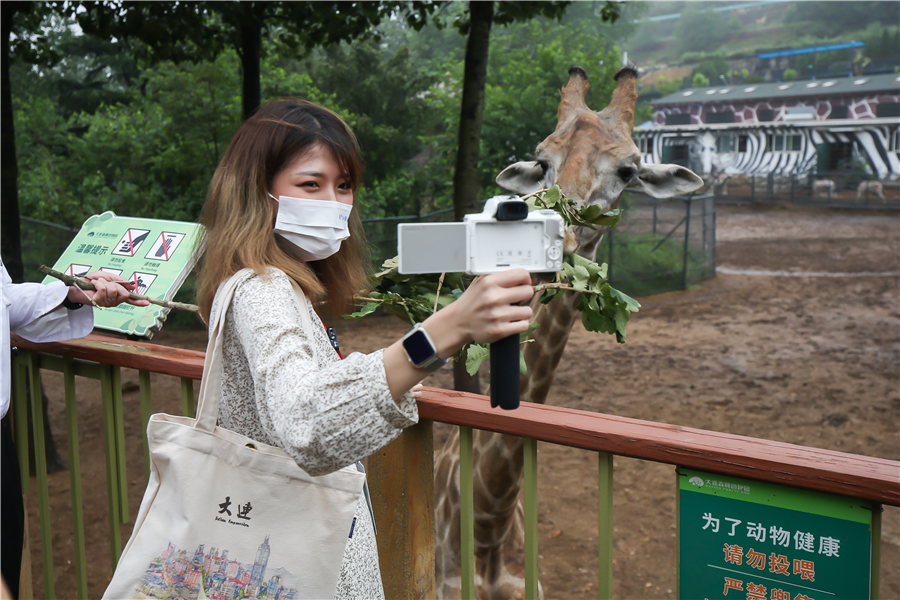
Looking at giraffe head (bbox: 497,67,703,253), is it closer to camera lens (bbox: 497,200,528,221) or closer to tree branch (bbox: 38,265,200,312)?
tree branch (bbox: 38,265,200,312)

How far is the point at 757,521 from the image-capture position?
1.74 meters

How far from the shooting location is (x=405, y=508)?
223 centimetres

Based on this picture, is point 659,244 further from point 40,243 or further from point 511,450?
point 511,450

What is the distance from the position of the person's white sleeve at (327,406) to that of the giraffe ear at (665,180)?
324cm

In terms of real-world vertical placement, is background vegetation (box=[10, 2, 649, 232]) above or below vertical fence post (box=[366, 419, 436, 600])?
above

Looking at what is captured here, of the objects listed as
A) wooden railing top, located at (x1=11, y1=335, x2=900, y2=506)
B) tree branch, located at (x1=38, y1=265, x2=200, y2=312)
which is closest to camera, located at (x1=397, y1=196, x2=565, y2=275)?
wooden railing top, located at (x1=11, y1=335, x2=900, y2=506)

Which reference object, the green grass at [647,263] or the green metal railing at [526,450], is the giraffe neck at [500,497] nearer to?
the green metal railing at [526,450]

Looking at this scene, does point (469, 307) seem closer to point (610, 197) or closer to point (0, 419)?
Result: point (0, 419)

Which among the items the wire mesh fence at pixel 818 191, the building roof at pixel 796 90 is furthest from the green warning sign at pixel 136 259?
the building roof at pixel 796 90

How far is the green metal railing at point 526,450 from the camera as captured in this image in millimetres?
1620

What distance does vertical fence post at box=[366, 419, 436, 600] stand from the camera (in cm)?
221

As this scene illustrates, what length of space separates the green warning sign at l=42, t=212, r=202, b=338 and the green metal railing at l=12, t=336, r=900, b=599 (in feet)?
0.37

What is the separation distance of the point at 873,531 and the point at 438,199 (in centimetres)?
1332

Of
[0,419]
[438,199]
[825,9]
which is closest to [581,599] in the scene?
[0,419]
